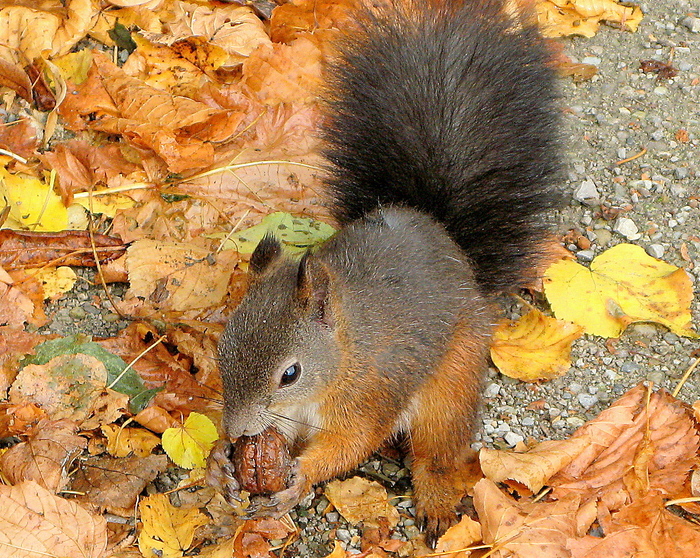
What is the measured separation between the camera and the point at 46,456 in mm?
2137

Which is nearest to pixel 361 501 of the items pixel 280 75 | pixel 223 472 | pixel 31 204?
pixel 223 472

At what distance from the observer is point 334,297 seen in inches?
80.0

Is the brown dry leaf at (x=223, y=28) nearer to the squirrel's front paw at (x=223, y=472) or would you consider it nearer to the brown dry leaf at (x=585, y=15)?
the brown dry leaf at (x=585, y=15)

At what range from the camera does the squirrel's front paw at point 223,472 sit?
6.64 feet

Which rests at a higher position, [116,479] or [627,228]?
[627,228]

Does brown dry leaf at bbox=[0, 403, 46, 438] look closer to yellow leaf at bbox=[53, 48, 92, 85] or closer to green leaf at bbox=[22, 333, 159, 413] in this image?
green leaf at bbox=[22, 333, 159, 413]

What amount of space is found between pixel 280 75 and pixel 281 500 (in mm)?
1585

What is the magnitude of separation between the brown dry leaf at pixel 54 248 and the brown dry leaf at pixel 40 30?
0.74 m

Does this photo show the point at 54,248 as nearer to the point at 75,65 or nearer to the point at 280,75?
the point at 75,65

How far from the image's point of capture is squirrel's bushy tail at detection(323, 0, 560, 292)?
2.29m

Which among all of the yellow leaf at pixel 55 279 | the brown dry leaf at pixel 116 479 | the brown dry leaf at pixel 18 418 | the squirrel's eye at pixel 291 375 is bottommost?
the brown dry leaf at pixel 116 479

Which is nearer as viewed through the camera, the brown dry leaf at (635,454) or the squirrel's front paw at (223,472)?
the squirrel's front paw at (223,472)

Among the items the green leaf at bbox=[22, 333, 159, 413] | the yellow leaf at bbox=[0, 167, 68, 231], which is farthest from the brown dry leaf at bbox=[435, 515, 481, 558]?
the yellow leaf at bbox=[0, 167, 68, 231]

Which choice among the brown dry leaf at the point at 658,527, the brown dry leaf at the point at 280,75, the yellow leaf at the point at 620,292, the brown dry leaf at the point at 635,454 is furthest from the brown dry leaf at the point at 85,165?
the brown dry leaf at the point at 658,527
